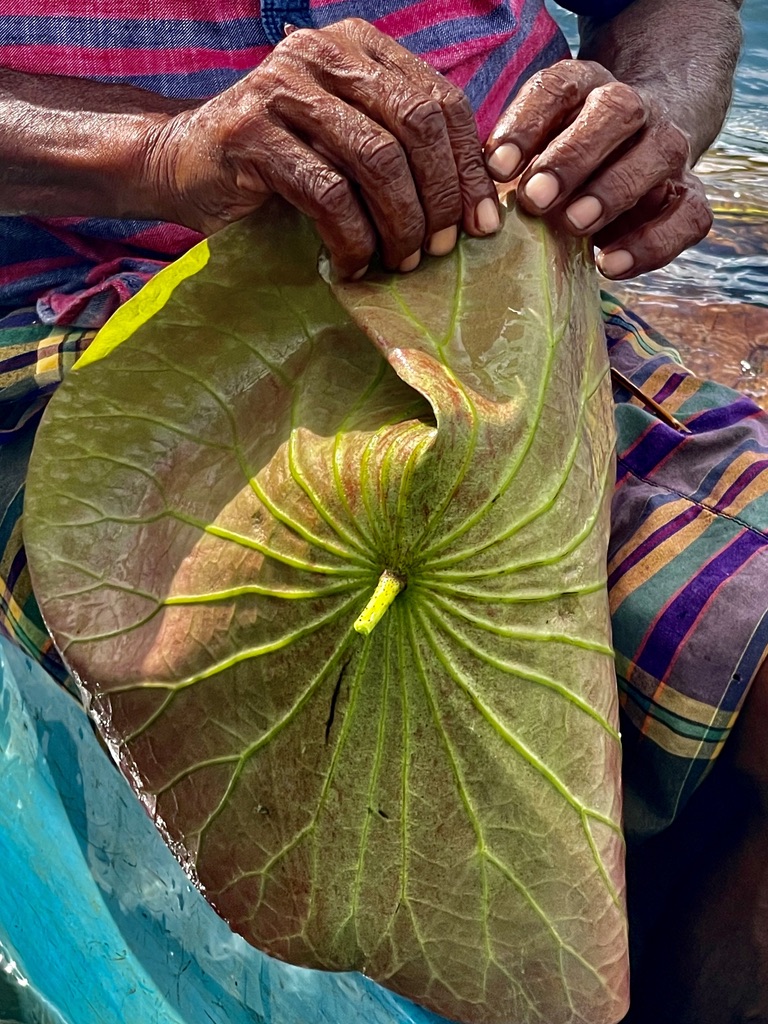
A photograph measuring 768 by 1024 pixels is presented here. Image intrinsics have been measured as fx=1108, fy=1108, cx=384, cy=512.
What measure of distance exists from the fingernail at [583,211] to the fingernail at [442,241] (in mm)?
140

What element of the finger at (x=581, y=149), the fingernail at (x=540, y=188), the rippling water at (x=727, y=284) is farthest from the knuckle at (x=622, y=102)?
the rippling water at (x=727, y=284)

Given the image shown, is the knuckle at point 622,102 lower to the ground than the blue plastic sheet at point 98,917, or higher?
higher

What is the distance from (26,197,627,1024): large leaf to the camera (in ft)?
3.41

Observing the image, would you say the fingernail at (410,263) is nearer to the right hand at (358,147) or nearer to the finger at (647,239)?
the right hand at (358,147)

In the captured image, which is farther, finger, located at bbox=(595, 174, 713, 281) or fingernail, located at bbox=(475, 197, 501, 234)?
finger, located at bbox=(595, 174, 713, 281)

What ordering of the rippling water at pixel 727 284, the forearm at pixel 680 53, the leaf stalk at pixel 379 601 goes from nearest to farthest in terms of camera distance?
the leaf stalk at pixel 379 601 → the forearm at pixel 680 53 → the rippling water at pixel 727 284

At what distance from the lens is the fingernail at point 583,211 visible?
117cm

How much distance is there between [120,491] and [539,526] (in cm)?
44

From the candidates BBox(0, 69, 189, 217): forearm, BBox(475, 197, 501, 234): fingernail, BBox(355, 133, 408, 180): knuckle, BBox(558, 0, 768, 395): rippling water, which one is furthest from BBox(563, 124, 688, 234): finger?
BBox(558, 0, 768, 395): rippling water

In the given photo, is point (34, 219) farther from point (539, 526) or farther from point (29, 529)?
point (539, 526)

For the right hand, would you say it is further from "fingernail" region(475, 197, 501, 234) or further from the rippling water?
the rippling water

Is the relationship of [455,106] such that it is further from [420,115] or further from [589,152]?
[589,152]

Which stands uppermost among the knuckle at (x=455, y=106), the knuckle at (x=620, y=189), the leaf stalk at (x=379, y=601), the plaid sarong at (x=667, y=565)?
the knuckle at (x=455, y=106)

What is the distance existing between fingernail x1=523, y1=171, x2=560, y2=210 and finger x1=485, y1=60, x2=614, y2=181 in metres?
0.02
